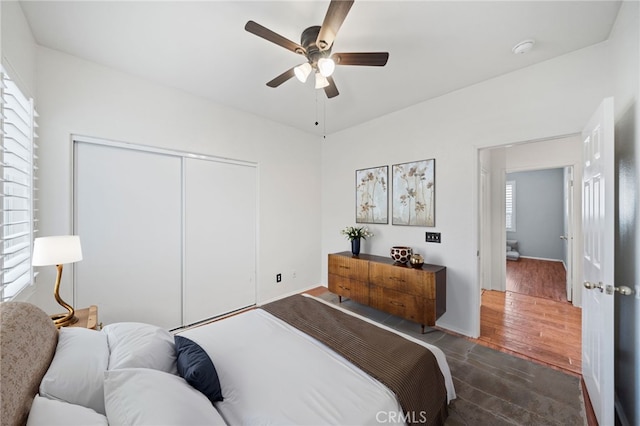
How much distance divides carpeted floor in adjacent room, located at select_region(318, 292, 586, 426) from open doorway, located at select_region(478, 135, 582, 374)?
24 centimetres

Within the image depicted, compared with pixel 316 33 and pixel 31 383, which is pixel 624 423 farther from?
pixel 316 33

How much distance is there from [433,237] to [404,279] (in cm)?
66

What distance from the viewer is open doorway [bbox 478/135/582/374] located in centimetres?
250

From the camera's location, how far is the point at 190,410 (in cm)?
92

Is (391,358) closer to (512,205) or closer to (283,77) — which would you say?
(283,77)

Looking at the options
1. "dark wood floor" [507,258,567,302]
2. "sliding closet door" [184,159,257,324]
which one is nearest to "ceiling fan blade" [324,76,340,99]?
"sliding closet door" [184,159,257,324]

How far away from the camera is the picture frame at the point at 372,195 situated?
3545 millimetres

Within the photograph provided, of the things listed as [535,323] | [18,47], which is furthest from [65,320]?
[535,323]

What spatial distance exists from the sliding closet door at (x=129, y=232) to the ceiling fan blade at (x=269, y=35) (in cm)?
196

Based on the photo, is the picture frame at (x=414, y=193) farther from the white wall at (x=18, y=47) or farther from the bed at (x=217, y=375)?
the white wall at (x=18, y=47)

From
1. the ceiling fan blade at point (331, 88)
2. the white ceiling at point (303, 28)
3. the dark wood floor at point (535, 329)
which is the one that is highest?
the white ceiling at point (303, 28)

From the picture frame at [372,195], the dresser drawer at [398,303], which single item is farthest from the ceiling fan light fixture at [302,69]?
the dresser drawer at [398,303]

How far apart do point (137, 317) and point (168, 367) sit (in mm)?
1794

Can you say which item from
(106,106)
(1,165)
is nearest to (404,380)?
(1,165)
